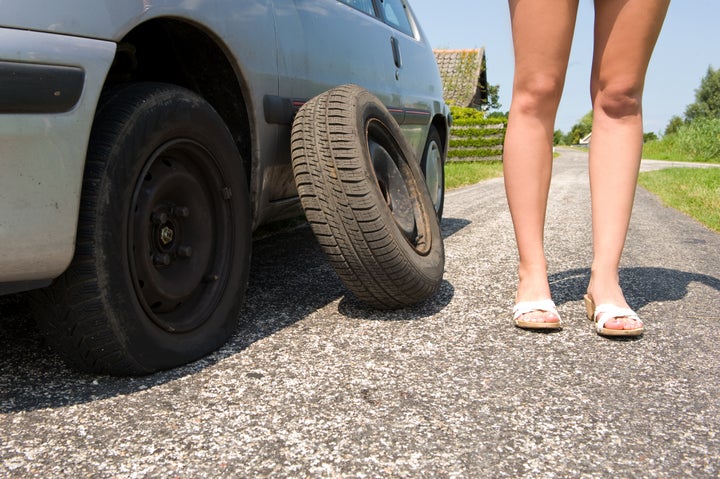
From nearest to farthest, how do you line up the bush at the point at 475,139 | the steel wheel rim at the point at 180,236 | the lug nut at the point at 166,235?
the steel wheel rim at the point at 180,236 < the lug nut at the point at 166,235 < the bush at the point at 475,139

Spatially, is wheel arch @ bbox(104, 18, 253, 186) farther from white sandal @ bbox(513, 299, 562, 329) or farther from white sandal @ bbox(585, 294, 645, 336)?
white sandal @ bbox(585, 294, 645, 336)

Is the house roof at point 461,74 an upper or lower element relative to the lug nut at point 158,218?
upper

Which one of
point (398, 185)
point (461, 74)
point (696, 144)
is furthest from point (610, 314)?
point (696, 144)

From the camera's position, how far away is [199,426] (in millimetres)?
1406

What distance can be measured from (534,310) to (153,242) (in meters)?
1.17

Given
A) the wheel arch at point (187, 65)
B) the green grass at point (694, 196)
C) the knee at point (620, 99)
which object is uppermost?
the wheel arch at point (187, 65)

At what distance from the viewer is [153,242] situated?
1.74 meters

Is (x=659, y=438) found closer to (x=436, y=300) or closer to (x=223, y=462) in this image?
(x=223, y=462)

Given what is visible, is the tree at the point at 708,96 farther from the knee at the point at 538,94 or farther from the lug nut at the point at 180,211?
the lug nut at the point at 180,211

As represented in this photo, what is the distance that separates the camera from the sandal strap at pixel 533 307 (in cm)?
211

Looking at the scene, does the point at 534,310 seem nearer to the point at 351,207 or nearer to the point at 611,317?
the point at 611,317

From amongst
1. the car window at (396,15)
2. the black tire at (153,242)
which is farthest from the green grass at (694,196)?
the black tire at (153,242)

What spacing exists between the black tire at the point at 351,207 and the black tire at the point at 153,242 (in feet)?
0.77

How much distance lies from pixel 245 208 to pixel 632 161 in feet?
4.22
